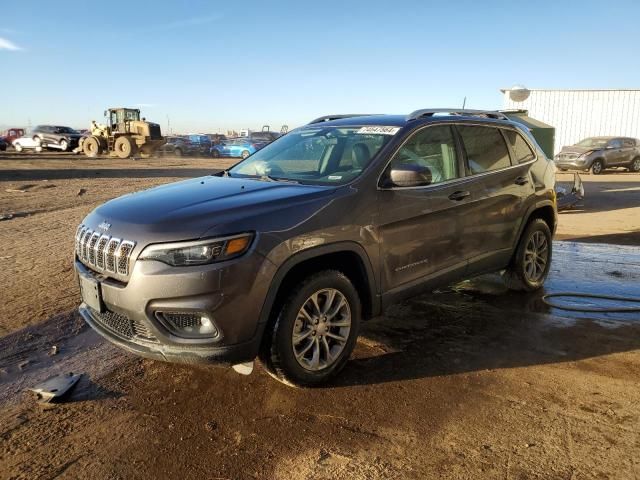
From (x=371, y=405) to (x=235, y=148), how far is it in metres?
34.7

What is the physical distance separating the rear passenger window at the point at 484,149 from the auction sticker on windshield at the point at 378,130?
84 cm

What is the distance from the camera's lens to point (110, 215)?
3434mm

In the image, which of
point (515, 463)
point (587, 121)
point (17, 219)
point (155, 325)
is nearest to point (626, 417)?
point (515, 463)

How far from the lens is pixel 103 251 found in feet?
10.7

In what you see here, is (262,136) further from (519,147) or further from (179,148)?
(519,147)

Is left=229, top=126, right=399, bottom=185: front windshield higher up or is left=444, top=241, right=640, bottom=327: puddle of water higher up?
left=229, top=126, right=399, bottom=185: front windshield

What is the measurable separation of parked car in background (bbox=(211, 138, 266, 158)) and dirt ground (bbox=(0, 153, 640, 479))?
30482 mm

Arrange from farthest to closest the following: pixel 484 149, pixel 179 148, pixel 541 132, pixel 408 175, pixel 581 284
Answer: pixel 179 148, pixel 541 132, pixel 581 284, pixel 484 149, pixel 408 175

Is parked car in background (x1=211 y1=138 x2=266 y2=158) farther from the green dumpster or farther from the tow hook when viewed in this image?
the tow hook

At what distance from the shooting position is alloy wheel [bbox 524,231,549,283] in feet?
18.3

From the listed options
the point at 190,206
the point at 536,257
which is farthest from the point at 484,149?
the point at 190,206

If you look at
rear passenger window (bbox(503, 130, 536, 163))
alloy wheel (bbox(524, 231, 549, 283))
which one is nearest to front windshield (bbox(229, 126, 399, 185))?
rear passenger window (bbox(503, 130, 536, 163))

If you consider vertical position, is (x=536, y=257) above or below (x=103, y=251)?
below

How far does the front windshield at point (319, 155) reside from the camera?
405 centimetres
